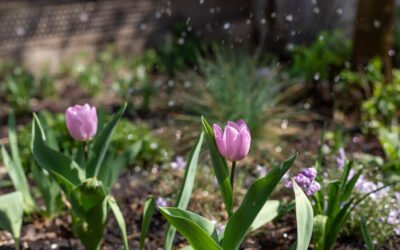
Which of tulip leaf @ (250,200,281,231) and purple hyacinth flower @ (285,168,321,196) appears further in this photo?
tulip leaf @ (250,200,281,231)

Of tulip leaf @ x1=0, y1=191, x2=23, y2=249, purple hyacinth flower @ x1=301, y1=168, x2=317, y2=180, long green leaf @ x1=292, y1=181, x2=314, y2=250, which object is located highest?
purple hyacinth flower @ x1=301, y1=168, x2=317, y2=180

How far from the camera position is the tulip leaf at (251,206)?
1992 mm

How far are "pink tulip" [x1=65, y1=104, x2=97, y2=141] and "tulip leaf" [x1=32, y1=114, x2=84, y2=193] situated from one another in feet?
0.38

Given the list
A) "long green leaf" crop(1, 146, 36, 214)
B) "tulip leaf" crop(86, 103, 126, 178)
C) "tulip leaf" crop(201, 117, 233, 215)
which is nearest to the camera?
"tulip leaf" crop(201, 117, 233, 215)

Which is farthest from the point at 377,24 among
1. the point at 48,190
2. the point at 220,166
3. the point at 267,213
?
the point at 220,166

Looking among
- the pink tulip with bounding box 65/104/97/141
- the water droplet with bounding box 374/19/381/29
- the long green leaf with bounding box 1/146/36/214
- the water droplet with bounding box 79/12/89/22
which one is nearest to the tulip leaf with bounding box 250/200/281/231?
the pink tulip with bounding box 65/104/97/141

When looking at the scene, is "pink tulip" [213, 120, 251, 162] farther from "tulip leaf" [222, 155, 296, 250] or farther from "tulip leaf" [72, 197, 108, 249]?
"tulip leaf" [72, 197, 108, 249]

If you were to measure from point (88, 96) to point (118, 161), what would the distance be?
2978 mm

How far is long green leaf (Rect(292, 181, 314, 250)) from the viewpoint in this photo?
1.99 meters

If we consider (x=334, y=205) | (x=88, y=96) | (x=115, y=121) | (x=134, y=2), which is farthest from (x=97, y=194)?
(x=134, y=2)

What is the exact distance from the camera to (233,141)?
200 centimetres

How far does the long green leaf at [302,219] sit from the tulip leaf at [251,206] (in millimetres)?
69

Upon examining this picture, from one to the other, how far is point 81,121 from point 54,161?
0.67 feet

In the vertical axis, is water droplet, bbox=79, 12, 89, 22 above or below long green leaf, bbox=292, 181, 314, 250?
below
